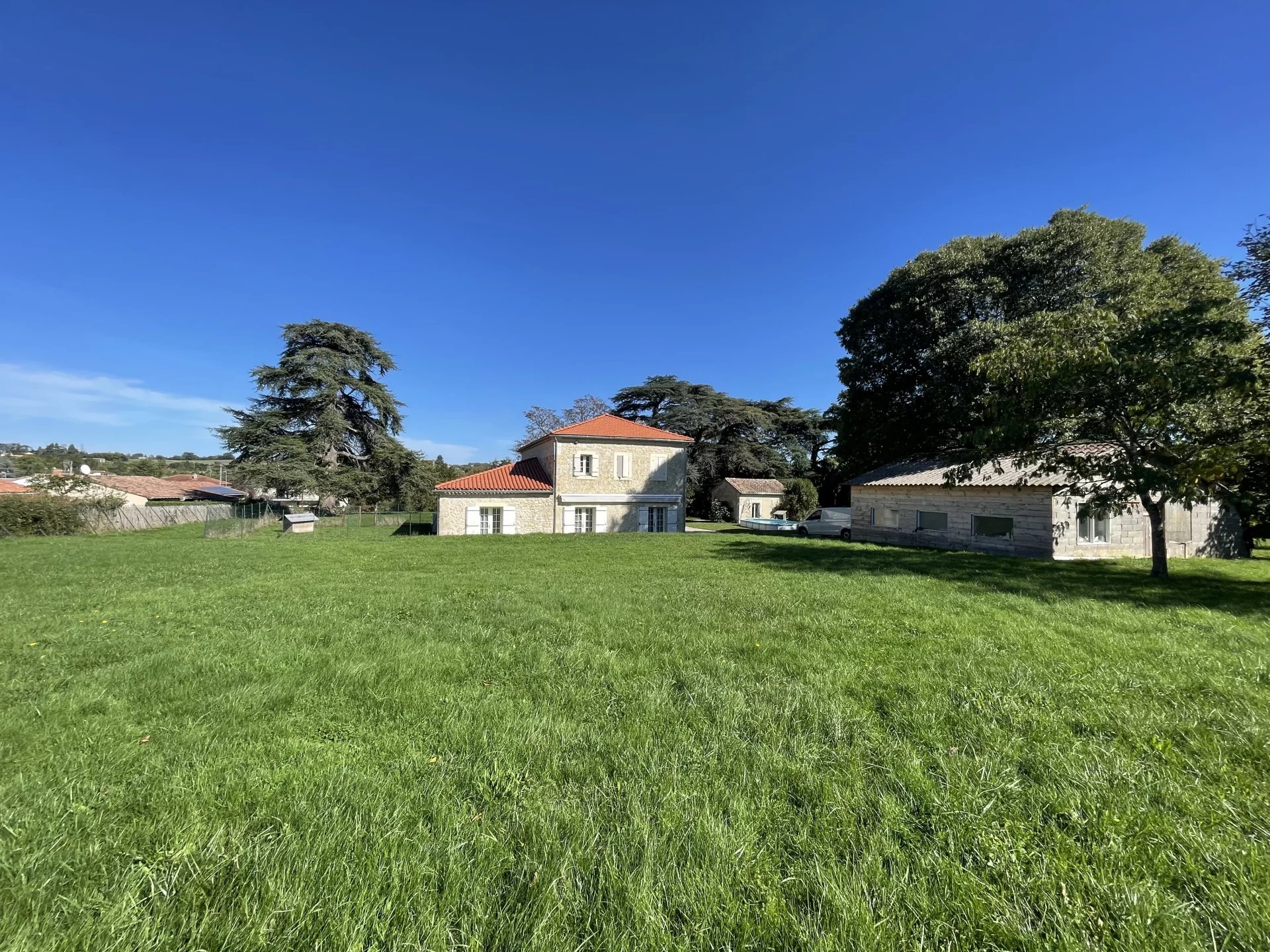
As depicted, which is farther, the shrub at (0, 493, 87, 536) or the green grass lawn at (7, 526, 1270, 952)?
the shrub at (0, 493, 87, 536)

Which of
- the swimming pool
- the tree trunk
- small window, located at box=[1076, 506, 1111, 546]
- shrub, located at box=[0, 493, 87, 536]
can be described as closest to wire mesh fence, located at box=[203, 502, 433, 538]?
shrub, located at box=[0, 493, 87, 536]

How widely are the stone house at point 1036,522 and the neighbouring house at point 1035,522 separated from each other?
0.02m

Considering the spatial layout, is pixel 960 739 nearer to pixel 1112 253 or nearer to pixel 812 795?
pixel 812 795

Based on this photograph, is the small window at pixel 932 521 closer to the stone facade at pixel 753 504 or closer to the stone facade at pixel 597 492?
the stone facade at pixel 597 492

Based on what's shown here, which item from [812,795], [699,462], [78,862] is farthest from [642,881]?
[699,462]

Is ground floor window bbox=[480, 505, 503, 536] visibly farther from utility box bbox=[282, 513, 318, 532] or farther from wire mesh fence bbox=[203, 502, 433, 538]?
utility box bbox=[282, 513, 318, 532]

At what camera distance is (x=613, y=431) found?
1093 inches

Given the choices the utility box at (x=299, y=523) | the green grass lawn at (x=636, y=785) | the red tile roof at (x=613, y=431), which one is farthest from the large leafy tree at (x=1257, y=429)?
the utility box at (x=299, y=523)

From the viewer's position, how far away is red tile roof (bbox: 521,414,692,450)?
27172mm

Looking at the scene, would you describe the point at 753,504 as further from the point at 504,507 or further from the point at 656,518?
the point at 504,507

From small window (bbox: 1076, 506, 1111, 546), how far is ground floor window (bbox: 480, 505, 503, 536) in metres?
23.1

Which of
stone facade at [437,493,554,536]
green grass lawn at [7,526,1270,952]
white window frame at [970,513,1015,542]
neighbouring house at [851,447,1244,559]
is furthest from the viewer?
stone facade at [437,493,554,536]

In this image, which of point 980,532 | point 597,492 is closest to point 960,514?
point 980,532

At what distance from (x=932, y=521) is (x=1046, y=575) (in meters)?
9.58
